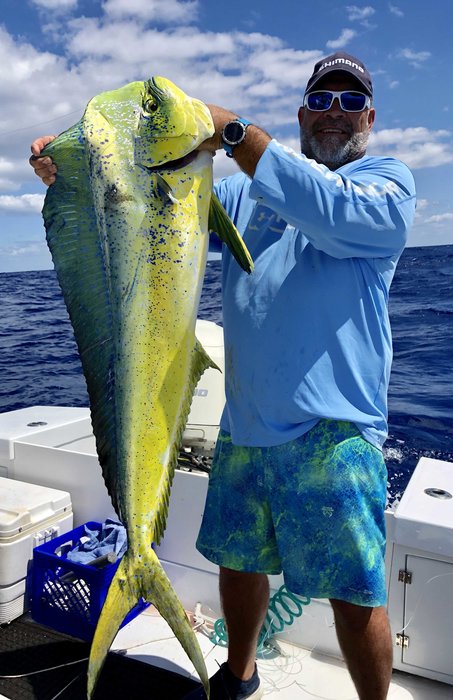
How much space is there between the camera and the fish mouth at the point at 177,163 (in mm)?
1747

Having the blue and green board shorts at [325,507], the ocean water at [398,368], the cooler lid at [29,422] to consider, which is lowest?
the ocean water at [398,368]

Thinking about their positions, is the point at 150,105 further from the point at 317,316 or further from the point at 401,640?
the point at 401,640

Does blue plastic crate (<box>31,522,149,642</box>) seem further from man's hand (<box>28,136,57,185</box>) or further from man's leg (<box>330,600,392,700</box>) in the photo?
man's hand (<box>28,136,57,185</box>)

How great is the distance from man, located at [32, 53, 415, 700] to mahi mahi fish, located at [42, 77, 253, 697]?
16 cm

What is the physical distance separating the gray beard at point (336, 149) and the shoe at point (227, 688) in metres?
2.00

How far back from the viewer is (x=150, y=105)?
5.70ft

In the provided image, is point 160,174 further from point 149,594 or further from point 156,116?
point 149,594

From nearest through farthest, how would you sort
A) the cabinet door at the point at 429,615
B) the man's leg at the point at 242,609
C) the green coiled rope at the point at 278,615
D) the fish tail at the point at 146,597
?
the fish tail at the point at 146,597 → the man's leg at the point at 242,609 → the cabinet door at the point at 429,615 → the green coiled rope at the point at 278,615

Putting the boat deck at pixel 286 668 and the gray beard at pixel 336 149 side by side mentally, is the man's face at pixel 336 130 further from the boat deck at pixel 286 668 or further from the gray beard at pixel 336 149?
the boat deck at pixel 286 668

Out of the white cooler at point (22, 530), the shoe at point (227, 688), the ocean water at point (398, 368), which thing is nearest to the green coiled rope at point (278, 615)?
the shoe at point (227, 688)

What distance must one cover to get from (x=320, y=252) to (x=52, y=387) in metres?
10.6

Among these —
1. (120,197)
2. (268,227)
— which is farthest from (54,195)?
(268,227)

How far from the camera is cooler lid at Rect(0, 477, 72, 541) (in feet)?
10.5

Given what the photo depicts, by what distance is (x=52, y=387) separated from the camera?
12.0 m
